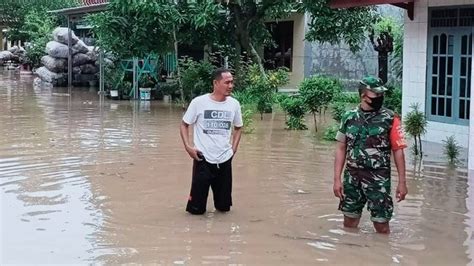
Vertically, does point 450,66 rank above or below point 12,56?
below

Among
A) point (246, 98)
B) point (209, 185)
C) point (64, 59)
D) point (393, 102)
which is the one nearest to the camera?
point (209, 185)

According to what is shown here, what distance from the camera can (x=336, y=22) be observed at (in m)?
20.0

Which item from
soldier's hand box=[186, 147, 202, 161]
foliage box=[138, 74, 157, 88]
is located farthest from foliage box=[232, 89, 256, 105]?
soldier's hand box=[186, 147, 202, 161]

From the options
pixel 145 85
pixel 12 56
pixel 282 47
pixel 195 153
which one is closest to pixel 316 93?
pixel 195 153

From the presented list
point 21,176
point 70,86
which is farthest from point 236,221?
point 70,86

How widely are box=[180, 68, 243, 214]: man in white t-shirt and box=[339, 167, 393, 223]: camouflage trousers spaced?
4.40 ft

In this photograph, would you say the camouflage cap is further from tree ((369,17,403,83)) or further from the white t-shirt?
tree ((369,17,403,83))

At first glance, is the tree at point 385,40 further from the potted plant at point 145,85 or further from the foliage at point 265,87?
the potted plant at point 145,85

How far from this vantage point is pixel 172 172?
981 centimetres

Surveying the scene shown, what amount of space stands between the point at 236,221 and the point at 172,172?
290 cm

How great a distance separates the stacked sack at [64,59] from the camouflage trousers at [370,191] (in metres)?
25.1

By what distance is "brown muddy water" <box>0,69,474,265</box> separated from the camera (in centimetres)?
591

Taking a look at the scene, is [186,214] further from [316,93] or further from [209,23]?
[209,23]

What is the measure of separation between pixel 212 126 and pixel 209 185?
585 millimetres
